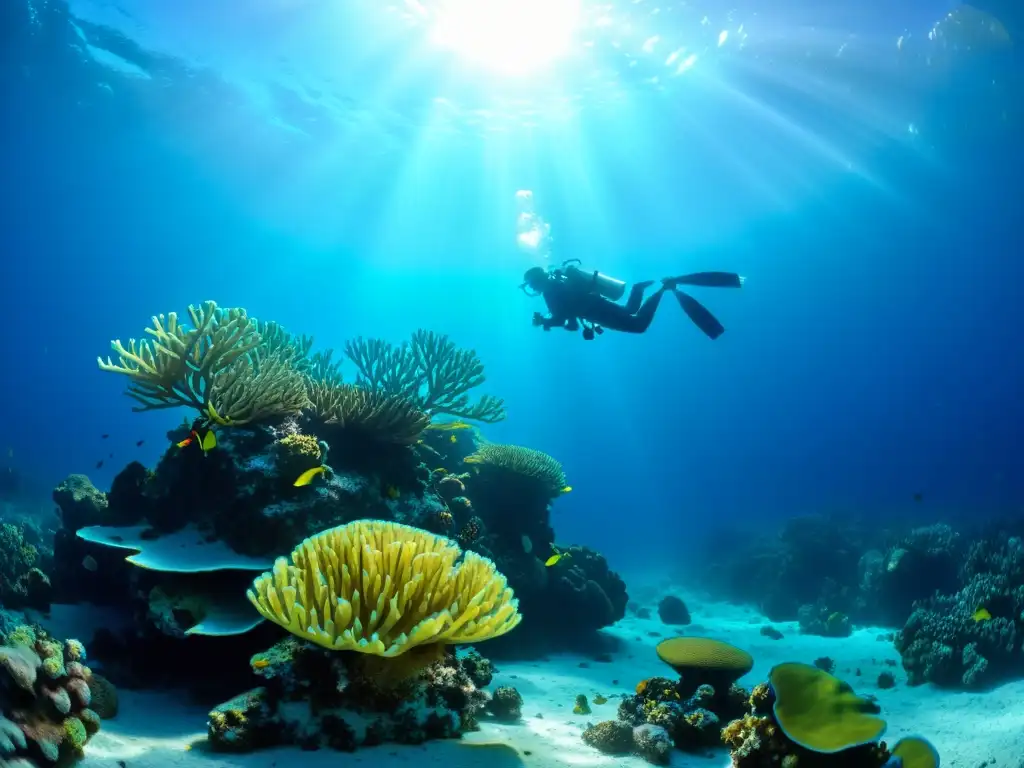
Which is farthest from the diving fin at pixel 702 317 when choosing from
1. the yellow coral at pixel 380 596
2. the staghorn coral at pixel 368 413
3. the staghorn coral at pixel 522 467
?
the yellow coral at pixel 380 596

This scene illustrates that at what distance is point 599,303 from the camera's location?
1106cm

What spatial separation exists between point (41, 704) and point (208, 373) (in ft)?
12.2

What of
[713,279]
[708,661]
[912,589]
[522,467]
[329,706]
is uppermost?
[713,279]

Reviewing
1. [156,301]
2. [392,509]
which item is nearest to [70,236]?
[156,301]

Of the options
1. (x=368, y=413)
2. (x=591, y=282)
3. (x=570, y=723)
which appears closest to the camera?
(x=570, y=723)

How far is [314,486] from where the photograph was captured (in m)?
5.79

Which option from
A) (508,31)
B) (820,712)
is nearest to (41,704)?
(820,712)

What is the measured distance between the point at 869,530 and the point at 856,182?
25129 millimetres

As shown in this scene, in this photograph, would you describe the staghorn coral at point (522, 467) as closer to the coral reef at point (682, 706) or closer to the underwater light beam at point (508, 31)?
the coral reef at point (682, 706)

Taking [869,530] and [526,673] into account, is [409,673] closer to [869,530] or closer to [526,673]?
[526,673]

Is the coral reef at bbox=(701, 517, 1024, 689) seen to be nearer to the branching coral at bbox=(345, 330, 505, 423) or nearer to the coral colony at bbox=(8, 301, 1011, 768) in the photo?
the coral colony at bbox=(8, 301, 1011, 768)

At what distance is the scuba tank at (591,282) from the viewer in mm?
→ 10922

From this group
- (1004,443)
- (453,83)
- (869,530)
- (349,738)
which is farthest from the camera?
(1004,443)

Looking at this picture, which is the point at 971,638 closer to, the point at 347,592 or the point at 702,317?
the point at 702,317
